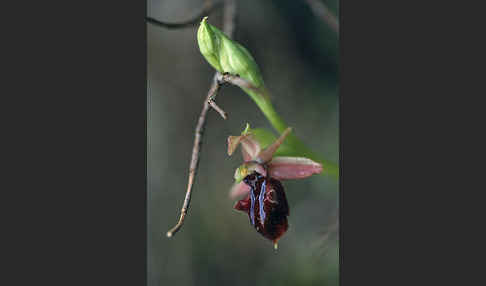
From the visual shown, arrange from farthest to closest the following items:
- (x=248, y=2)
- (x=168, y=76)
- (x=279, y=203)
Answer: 1. (x=168, y=76)
2. (x=248, y=2)
3. (x=279, y=203)

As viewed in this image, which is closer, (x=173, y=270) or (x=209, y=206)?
(x=173, y=270)

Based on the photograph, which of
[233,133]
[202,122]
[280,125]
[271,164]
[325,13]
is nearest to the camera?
[202,122]

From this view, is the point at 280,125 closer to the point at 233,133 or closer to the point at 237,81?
the point at 237,81

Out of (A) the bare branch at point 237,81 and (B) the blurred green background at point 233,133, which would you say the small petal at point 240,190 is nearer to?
(A) the bare branch at point 237,81

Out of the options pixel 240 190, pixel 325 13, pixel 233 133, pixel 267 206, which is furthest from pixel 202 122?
pixel 233 133

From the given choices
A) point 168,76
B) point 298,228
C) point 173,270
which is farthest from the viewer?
point 168,76

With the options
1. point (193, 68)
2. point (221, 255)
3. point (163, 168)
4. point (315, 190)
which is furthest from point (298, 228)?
point (193, 68)

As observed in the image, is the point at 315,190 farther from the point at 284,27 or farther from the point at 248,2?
the point at 248,2

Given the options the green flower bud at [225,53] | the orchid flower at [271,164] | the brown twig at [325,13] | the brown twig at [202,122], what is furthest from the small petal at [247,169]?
the brown twig at [325,13]
